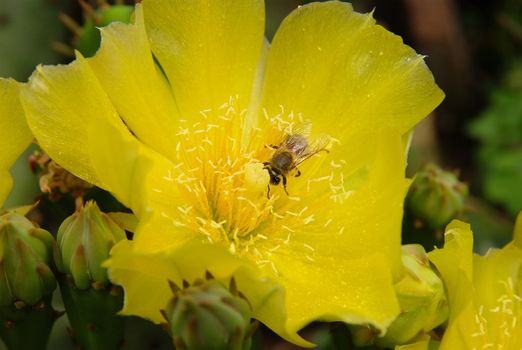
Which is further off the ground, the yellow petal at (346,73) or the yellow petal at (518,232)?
the yellow petal at (346,73)

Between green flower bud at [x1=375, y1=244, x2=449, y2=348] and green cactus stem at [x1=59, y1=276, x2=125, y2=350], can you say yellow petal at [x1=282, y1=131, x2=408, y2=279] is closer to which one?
green flower bud at [x1=375, y1=244, x2=449, y2=348]

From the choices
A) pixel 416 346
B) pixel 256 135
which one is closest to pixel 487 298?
pixel 416 346

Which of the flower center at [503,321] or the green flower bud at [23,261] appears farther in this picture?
the flower center at [503,321]

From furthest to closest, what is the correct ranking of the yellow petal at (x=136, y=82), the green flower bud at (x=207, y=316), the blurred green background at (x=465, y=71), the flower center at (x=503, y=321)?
the blurred green background at (x=465, y=71), the flower center at (x=503, y=321), the yellow petal at (x=136, y=82), the green flower bud at (x=207, y=316)

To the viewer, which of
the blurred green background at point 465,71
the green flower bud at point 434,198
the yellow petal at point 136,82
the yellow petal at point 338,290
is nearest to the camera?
the yellow petal at point 338,290

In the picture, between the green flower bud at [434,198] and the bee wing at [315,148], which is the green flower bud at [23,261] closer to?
the bee wing at [315,148]

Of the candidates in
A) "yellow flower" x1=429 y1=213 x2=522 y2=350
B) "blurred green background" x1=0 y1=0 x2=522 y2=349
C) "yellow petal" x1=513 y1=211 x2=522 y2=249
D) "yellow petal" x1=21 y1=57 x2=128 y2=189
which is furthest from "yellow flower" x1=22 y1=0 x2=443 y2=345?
"blurred green background" x1=0 y1=0 x2=522 y2=349

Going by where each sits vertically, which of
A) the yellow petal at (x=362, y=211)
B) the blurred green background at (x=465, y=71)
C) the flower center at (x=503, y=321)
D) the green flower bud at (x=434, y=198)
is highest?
→ the yellow petal at (x=362, y=211)

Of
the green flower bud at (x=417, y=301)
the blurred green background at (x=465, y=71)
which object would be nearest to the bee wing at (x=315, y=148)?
the green flower bud at (x=417, y=301)
